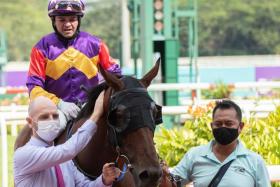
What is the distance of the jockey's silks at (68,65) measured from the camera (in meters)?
5.30

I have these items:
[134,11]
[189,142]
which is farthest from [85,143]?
[134,11]

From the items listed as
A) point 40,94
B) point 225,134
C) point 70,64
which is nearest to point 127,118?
point 225,134

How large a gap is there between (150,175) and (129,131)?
0.93ft

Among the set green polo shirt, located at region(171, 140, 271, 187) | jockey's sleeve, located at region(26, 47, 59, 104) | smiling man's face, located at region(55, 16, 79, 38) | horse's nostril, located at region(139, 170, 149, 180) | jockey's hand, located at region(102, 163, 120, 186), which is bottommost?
green polo shirt, located at region(171, 140, 271, 187)

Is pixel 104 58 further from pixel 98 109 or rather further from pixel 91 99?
pixel 98 109

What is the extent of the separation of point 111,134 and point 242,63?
129 ft

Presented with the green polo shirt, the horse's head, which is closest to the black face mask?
the green polo shirt

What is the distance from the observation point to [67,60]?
5.32m

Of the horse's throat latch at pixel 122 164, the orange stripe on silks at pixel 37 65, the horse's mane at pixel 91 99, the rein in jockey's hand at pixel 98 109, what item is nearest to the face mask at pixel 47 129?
the rein in jockey's hand at pixel 98 109

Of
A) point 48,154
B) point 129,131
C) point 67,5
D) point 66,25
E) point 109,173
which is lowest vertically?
point 109,173

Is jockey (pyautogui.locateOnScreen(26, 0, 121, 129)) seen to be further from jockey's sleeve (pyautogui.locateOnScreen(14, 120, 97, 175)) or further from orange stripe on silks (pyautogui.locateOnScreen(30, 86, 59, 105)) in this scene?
jockey's sleeve (pyautogui.locateOnScreen(14, 120, 97, 175))

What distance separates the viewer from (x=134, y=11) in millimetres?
16000

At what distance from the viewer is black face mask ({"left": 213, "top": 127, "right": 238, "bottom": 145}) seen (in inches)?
194

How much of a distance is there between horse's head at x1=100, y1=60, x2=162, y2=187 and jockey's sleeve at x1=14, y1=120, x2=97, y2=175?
6.0 inches
